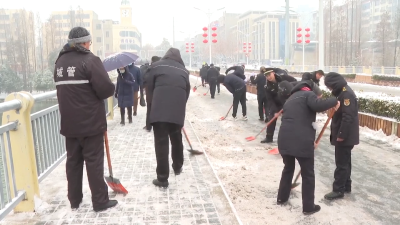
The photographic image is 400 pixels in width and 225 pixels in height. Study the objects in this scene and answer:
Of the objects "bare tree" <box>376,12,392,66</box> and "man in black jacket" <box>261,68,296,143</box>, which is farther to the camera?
"bare tree" <box>376,12,392,66</box>

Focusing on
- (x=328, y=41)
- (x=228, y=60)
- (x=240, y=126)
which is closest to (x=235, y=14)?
(x=228, y=60)

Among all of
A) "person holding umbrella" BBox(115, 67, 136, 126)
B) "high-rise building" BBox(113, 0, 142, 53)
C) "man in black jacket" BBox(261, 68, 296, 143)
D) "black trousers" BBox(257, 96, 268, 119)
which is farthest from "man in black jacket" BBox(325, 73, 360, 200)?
"high-rise building" BBox(113, 0, 142, 53)

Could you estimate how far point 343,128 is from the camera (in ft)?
14.7

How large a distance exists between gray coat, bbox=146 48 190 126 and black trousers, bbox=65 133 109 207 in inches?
36.6

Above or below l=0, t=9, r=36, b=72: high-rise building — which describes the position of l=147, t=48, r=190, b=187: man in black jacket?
below

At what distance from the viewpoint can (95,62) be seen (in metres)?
3.70

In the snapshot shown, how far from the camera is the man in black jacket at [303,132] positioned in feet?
13.1

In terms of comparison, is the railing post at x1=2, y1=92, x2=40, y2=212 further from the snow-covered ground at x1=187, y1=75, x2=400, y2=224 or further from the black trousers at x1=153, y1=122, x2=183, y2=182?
the snow-covered ground at x1=187, y1=75, x2=400, y2=224

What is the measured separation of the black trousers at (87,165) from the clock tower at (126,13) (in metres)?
99.9

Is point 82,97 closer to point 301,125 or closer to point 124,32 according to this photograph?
point 301,125

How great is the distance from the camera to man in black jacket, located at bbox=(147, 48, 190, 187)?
4633 millimetres

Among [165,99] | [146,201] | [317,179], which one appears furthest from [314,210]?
[165,99]

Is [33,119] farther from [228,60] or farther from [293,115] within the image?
[228,60]

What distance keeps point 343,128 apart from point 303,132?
758mm
